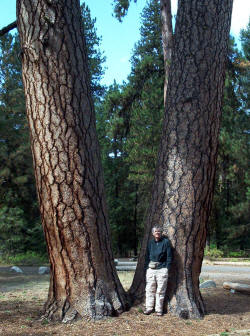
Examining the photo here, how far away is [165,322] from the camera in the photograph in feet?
17.3

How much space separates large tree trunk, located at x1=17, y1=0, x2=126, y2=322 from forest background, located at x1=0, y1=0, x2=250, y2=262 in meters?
9.67

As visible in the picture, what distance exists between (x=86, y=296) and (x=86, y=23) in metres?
26.5

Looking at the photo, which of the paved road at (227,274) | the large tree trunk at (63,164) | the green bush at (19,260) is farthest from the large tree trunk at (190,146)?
the green bush at (19,260)

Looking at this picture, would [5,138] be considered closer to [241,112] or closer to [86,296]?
[241,112]

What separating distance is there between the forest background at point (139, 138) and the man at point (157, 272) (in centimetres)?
979

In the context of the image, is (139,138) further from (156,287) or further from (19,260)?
(156,287)

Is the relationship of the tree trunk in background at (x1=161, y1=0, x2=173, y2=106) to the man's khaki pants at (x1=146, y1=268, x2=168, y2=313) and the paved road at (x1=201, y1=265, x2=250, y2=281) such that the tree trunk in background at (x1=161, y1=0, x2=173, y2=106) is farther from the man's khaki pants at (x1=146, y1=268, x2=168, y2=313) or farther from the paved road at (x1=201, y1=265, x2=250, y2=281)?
the man's khaki pants at (x1=146, y1=268, x2=168, y2=313)

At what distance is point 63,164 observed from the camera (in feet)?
17.0

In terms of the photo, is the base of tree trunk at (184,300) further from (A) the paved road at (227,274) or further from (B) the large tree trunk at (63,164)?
(A) the paved road at (227,274)

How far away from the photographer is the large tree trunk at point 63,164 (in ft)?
17.0

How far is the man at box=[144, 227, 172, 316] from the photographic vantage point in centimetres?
553

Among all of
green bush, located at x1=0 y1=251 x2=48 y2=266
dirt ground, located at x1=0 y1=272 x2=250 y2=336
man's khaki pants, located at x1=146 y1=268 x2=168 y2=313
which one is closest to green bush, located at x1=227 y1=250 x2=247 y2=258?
green bush, located at x1=0 y1=251 x2=48 y2=266

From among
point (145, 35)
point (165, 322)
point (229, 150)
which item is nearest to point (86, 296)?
point (165, 322)

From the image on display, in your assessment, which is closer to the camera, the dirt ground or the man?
the dirt ground
